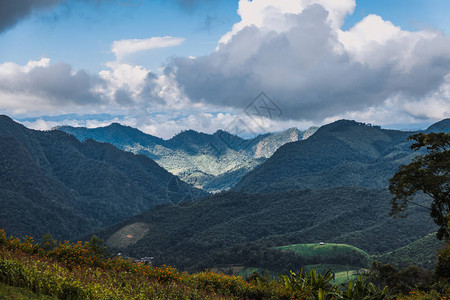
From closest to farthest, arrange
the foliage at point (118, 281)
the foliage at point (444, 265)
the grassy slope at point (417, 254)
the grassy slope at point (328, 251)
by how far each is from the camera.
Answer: the foliage at point (118, 281) → the foliage at point (444, 265) → the grassy slope at point (417, 254) → the grassy slope at point (328, 251)

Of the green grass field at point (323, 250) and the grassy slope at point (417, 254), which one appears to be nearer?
the grassy slope at point (417, 254)

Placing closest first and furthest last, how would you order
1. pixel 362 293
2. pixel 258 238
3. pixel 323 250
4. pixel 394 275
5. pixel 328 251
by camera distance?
pixel 362 293 < pixel 394 275 < pixel 328 251 < pixel 323 250 < pixel 258 238

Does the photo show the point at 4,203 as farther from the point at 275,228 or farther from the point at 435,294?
the point at 435,294

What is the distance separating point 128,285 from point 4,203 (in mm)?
204474

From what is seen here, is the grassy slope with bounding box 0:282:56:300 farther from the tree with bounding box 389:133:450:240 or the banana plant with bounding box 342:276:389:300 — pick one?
the tree with bounding box 389:133:450:240

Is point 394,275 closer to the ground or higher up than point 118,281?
closer to the ground

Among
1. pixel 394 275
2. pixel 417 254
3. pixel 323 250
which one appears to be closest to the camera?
pixel 394 275

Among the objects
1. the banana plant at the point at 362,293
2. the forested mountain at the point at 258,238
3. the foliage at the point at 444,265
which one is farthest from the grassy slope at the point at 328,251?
the banana plant at the point at 362,293

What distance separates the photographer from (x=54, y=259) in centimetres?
1661

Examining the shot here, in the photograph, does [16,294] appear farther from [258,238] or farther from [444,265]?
[258,238]

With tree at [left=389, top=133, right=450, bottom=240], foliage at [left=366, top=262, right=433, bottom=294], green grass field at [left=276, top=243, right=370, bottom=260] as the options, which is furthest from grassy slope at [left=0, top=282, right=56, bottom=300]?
green grass field at [left=276, top=243, right=370, bottom=260]

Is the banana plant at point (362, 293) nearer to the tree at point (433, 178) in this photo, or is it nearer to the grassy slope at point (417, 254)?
the tree at point (433, 178)

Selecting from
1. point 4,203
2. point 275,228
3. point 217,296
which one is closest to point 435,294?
point 217,296

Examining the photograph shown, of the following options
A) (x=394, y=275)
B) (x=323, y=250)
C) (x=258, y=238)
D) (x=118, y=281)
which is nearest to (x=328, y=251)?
(x=323, y=250)
